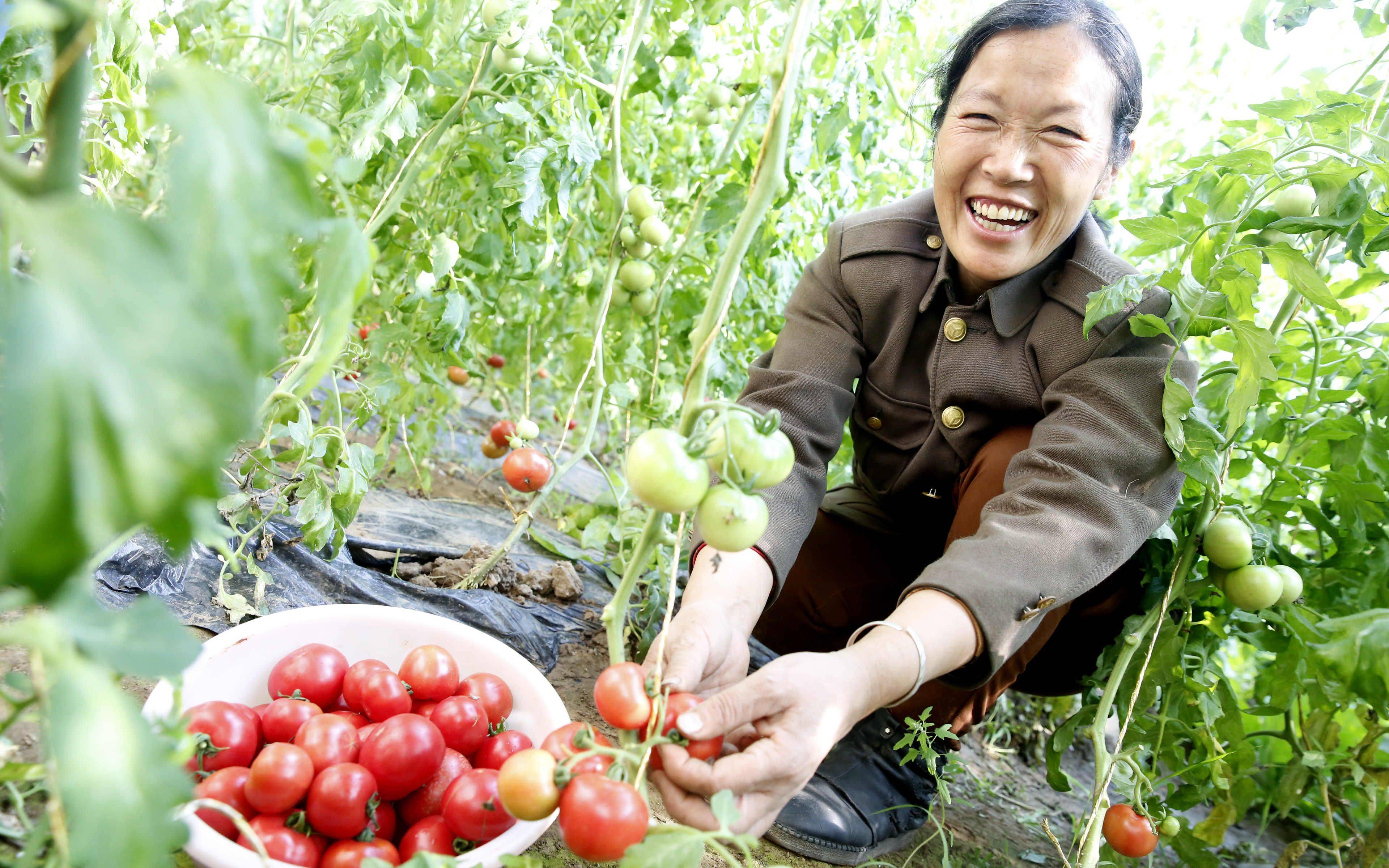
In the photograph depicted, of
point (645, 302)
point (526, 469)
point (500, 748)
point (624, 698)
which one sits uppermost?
point (645, 302)

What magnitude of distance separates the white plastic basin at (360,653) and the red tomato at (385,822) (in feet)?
0.53

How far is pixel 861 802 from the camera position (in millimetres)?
1390

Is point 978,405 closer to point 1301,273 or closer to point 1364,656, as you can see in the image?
point 1301,273

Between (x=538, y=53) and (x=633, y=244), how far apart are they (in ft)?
1.13

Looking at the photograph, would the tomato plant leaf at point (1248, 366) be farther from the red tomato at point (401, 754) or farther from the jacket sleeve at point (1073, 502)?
the red tomato at point (401, 754)

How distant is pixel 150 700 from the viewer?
2.93 ft

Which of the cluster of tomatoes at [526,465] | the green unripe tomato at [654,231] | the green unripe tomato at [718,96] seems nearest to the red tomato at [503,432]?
the cluster of tomatoes at [526,465]

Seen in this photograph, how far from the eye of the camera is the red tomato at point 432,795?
1009mm

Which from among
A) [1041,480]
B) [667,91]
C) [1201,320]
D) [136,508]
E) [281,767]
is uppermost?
[667,91]

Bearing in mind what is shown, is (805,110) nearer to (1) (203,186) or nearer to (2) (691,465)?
(2) (691,465)

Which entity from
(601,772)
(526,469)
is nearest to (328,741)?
(601,772)

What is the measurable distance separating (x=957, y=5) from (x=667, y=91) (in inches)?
34.8

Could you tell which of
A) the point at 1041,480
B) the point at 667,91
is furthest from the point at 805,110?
the point at 1041,480

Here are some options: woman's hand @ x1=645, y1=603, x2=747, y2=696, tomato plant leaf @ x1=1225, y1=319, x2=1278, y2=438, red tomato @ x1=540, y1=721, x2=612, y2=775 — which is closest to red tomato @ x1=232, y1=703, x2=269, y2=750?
red tomato @ x1=540, y1=721, x2=612, y2=775
